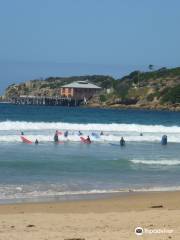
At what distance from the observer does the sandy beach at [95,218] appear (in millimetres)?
9703

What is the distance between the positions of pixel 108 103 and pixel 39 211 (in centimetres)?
14113

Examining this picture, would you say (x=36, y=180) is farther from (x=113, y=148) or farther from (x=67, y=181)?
(x=113, y=148)

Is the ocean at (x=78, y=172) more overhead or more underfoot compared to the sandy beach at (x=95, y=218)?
more underfoot

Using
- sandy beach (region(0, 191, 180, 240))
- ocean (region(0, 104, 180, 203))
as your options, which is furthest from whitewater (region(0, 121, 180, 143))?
sandy beach (region(0, 191, 180, 240))

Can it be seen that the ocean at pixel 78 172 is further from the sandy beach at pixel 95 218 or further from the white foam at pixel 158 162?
the sandy beach at pixel 95 218

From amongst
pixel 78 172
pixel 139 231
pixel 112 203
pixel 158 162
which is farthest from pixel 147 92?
pixel 139 231

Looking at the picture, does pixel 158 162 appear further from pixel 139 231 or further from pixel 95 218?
pixel 139 231

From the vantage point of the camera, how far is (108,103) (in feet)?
503

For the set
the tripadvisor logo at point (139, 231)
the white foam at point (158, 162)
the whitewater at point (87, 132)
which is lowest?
the whitewater at point (87, 132)

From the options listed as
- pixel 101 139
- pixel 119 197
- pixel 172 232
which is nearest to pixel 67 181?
pixel 119 197

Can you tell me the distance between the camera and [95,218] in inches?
450

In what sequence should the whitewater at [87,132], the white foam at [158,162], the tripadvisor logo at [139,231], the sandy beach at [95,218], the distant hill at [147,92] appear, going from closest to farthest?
the tripadvisor logo at [139,231] < the sandy beach at [95,218] < the white foam at [158,162] < the whitewater at [87,132] < the distant hill at [147,92]

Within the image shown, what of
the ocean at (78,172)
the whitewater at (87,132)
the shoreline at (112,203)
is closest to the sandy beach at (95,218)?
the shoreline at (112,203)

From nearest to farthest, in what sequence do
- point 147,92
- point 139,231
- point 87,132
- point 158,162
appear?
point 139,231
point 158,162
point 87,132
point 147,92
